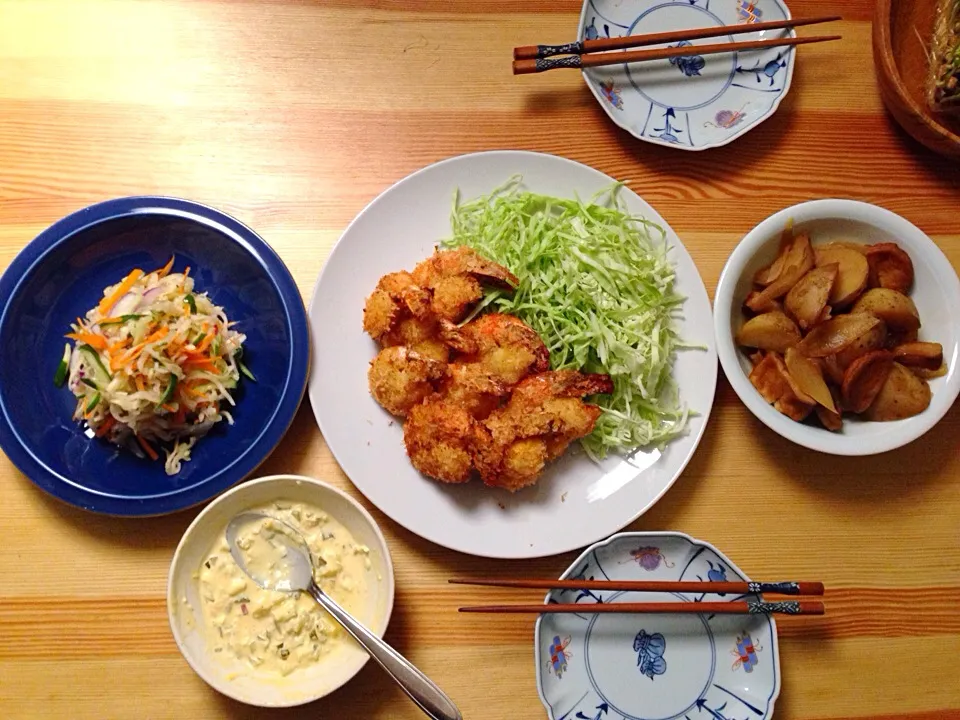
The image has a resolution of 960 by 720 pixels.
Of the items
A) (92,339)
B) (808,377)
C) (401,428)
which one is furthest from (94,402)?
(808,377)

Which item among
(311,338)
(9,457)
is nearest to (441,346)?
(311,338)

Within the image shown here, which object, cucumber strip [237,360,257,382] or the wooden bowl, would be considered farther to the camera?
the wooden bowl

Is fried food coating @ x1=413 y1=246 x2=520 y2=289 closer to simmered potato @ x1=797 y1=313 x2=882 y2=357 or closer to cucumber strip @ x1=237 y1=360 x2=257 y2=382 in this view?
cucumber strip @ x1=237 y1=360 x2=257 y2=382

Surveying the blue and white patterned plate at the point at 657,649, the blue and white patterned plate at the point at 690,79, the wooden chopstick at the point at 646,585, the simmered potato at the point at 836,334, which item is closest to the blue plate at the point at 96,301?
the wooden chopstick at the point at 646,585

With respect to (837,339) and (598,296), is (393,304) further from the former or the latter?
(837,339)

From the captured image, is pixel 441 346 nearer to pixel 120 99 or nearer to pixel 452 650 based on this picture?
pixel 452 650

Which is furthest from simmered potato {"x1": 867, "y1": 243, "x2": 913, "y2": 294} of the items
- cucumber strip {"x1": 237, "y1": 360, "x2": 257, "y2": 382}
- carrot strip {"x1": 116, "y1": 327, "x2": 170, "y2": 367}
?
carrot strip {"x1": 116, "y1": 327, "x2": 170, "y2": 367}

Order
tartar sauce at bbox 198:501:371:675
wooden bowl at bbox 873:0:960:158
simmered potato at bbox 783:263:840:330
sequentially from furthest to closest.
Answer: wooden bowl at bbox 873:0:960:158, simmered potato at bbox 783:263:840:330, tartar sauce at bbox 198:501:371:675
